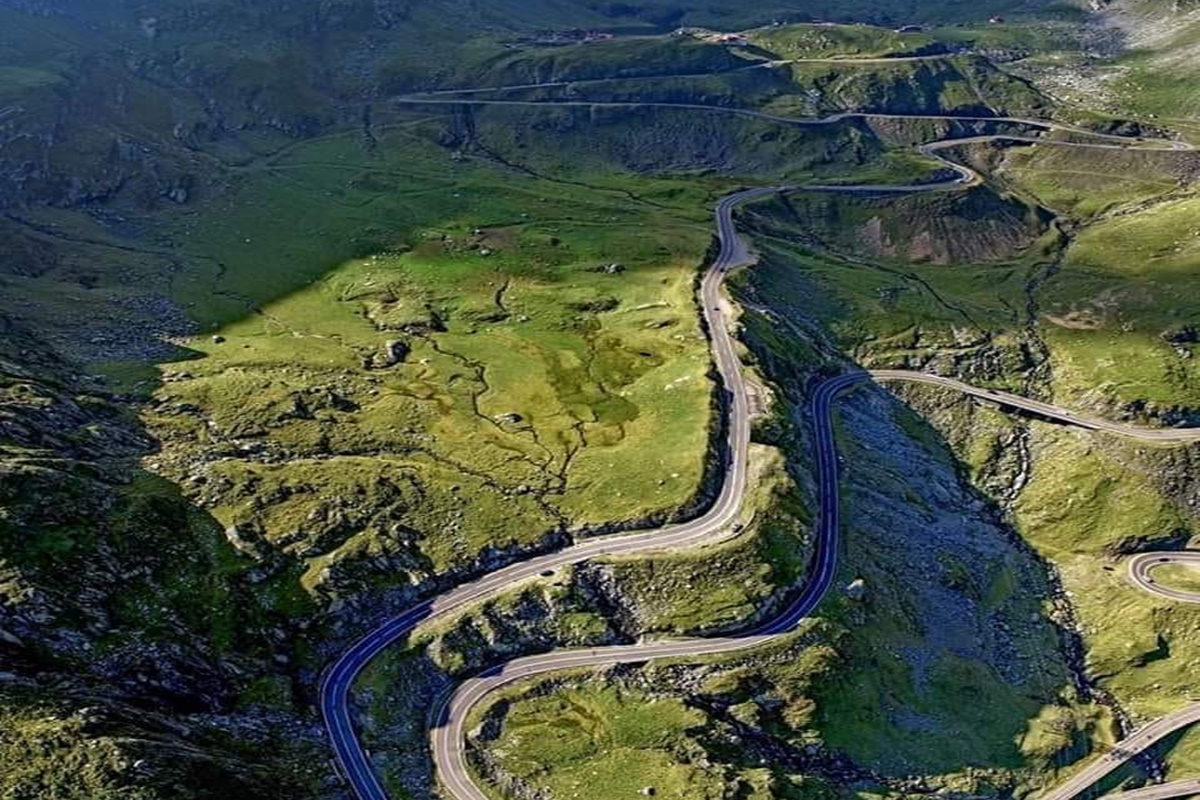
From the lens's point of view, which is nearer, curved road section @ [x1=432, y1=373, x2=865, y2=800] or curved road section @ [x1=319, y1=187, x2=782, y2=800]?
curved road section @ [x1=319, y1=187, x2=782, y2=800]

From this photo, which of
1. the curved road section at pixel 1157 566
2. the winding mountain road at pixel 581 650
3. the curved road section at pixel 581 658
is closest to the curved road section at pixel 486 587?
the winding mountain road at pixel 581 650

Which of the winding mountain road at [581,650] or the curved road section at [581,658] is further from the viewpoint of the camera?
the curved road section at [581,658]

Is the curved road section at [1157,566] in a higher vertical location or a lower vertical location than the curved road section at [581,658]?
lower

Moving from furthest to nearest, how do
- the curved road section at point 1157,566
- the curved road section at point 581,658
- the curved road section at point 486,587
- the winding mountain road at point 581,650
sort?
the curved road section at point 1157,566, the curved road section at point 581,658, the winding mountain road at point 581,650, the curved road section at point 486,587

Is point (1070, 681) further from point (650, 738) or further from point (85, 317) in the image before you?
point (85, 317)

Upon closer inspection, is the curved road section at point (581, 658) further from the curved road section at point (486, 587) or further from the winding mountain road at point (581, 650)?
the curved road section at point (486, 587)

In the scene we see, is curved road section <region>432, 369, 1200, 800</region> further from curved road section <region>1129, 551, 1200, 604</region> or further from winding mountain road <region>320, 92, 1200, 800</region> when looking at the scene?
curved road section <region>1129, 551, 1200, 604</region>

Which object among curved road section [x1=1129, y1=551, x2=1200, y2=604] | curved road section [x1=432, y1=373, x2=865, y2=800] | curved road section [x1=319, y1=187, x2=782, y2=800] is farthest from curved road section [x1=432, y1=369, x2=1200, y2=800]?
curved road section [x1=1129, y1=551, x2=1200, y2=604]

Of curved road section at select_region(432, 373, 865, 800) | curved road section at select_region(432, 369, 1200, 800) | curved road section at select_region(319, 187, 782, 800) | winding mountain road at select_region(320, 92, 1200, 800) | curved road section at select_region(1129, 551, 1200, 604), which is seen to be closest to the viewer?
curved road section at select_region(319, 187, 782, 800)

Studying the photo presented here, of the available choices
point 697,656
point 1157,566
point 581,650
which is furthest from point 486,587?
point 1157,566

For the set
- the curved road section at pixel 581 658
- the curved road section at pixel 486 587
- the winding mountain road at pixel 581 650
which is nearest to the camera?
the curved road section at pixel 486 587

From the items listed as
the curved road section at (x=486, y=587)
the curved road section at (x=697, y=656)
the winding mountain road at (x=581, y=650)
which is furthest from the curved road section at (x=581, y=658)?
the curved road section at (x=486, y=587)
